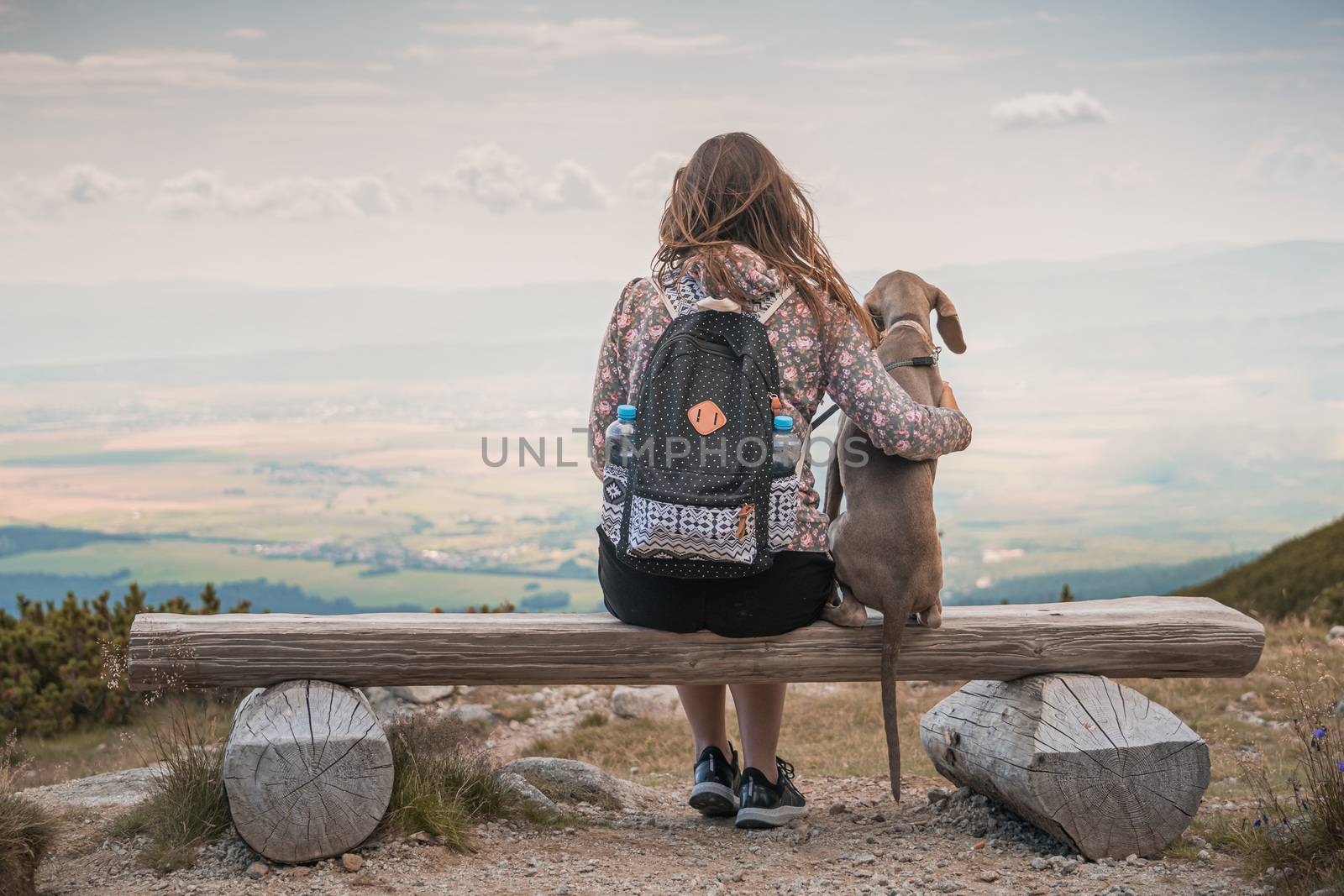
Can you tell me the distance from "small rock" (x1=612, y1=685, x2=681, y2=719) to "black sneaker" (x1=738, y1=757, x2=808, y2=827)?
3693 mm

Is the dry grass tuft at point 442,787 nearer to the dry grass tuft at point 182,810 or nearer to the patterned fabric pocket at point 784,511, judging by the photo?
the dry grass tuft at point 182,810

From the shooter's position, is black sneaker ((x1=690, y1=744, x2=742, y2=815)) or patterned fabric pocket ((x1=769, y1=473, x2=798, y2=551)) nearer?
patterned fabric pocket ((x1=769, y1=473, x2=798, y2=551))

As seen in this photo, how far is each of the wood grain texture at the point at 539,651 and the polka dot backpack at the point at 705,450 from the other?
50 centimetres

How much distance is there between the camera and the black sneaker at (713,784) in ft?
16.3

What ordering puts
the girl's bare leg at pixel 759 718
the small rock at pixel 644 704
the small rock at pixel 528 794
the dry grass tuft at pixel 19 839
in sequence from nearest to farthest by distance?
the dry grass tuft at pixel 19 839 < the girl's bare leg at pixel 759 718 < the small rock at pixel 528 794 < the small rock at pixel 644 704

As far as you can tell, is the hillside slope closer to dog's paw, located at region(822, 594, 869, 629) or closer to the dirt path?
the dirt path

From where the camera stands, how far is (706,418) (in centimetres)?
402

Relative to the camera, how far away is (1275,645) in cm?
985

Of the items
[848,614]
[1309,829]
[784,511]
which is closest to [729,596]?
[784,511]

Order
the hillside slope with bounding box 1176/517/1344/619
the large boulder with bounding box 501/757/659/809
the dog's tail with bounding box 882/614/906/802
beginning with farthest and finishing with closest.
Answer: the hillside slope with bounding box 1176/517/1344/619 → the large boulder with bounding box 501/757/659/809 → the dog's tail with bounding box 882/614/906/802

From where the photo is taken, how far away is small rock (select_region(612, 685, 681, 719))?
8617 mm

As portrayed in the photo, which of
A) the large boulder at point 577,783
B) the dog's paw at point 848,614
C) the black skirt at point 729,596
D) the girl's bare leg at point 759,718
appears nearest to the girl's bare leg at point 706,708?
the girl's bare leg at point 759,718

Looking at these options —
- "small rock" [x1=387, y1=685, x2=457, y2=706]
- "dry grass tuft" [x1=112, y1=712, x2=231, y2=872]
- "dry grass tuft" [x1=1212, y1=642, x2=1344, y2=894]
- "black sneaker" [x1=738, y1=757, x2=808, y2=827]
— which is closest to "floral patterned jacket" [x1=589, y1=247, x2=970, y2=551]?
"black sneaker" [x1=738, y1=757, x2=808, y2=827]

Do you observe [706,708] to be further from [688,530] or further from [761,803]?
[688,530]
